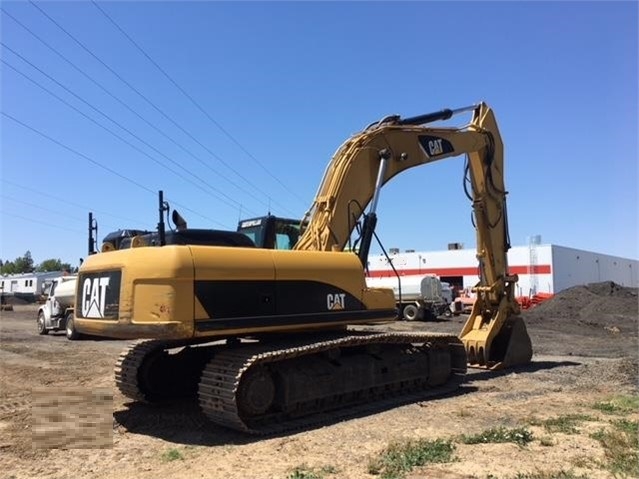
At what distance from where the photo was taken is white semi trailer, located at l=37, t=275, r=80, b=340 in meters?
23.8

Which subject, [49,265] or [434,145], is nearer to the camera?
[434,145]

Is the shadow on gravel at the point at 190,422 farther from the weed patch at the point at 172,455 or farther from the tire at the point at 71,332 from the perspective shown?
the tire at the point at 71,332

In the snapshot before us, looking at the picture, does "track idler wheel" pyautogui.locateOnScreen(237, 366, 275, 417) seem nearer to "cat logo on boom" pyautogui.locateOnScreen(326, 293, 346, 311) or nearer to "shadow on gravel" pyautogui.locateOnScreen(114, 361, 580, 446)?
"shadow on gravel" pyautogui.locateOnScreen(114, 361, 580, 446)

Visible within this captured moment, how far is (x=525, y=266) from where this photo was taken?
175ft

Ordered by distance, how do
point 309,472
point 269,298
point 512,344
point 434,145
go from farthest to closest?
point 512,344, point 434,145, point 269,298, point 309,472

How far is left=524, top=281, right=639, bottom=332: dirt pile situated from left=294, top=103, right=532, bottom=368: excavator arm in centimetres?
1613

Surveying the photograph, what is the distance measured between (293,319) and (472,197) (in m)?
6.12

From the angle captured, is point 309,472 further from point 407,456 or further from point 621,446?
point 621,446

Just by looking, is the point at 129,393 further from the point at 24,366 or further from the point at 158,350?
the point at 24,366

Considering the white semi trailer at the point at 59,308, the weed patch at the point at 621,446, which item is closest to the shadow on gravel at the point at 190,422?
the weed patch at the point at 621,446

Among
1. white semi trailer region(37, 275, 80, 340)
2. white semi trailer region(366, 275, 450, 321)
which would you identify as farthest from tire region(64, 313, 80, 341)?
white semi trailer region(366, 275, 450, 321)

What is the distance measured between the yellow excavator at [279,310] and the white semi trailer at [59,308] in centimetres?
1464

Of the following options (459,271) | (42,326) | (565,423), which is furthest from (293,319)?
(459,271)

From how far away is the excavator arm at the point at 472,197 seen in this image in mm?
9734
